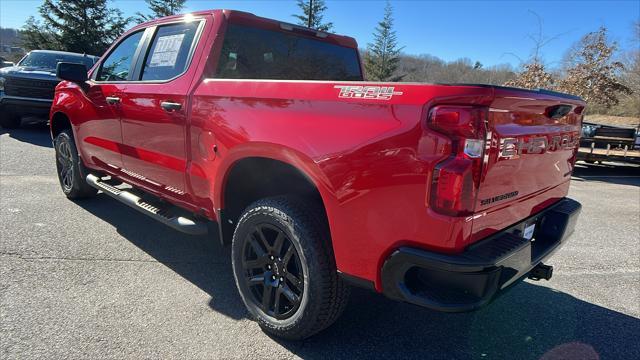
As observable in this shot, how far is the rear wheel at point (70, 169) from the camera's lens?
4772 mm

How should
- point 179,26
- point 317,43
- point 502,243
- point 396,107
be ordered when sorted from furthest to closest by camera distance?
1. point 317,43
2. point 179,26
3. point 502,243
4. point 396,107

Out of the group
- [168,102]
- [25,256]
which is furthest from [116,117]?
[25,256]

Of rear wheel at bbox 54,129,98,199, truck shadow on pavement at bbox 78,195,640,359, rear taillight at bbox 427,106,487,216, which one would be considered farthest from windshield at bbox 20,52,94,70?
rear taillight at bbox 427,106,487,216

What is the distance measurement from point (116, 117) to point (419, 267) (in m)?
3.18

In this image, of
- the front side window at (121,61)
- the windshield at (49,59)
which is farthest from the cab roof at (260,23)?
the windshield at (49,59)

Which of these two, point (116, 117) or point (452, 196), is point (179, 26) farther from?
point (452, 196)

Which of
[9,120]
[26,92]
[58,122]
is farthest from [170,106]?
[9,120]

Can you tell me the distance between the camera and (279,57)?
3.41 m

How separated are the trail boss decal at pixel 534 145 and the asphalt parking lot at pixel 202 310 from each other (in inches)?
49.9

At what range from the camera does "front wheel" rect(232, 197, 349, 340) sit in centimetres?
224

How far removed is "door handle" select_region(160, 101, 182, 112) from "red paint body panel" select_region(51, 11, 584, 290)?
49 mm

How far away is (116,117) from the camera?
3748 mm

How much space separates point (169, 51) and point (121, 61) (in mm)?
965

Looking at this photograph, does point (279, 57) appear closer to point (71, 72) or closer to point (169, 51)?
point (169, 51)
